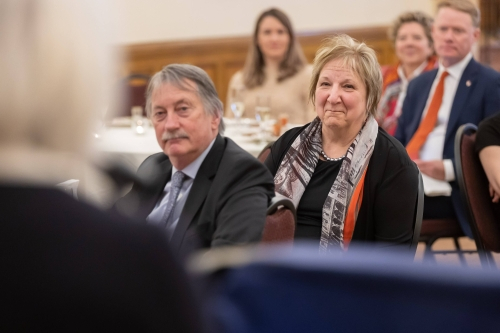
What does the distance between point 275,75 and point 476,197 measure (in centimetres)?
218

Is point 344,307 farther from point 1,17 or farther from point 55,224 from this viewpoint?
point 1,17

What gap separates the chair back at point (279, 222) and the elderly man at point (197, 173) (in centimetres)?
3

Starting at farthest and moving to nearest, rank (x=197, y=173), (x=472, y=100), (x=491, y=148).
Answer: (x=472, y=100) < (x=491, y=148) < (x=197, y=173)

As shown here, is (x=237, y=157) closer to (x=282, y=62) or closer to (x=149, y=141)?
(x=149, y=141)

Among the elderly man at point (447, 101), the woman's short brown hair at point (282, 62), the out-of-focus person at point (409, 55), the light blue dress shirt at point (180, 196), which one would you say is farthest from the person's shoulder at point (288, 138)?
the woman's short brown hair at point (282, 62)

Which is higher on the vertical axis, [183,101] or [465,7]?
[465,7]

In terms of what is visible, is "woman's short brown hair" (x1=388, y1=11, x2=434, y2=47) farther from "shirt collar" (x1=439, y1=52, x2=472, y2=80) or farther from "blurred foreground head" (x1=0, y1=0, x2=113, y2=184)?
"blurred foreground head" (x1=0, y1=0, x2=113, y2=184)

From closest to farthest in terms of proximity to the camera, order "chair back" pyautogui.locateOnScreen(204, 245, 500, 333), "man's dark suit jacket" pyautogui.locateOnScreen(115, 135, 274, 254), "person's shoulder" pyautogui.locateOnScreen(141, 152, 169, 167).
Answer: "chair back" pyautogui.locateOnScreen(204, 245, 500, 333), "man's dark suit jacket" pyautogui.locateOnScreen(115, 135, 274, 254), "person's shoulder" pyautogui.locateOnScreen(141, 152, 169, 167)

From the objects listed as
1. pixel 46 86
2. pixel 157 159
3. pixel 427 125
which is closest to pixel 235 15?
pixel 427 125

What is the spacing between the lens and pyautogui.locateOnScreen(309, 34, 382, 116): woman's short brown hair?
2479 mm

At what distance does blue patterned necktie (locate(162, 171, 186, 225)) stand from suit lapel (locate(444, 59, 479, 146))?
196 centimetres

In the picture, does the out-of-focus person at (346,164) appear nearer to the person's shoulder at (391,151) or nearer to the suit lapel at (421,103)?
the person's shoulder at (391,151)

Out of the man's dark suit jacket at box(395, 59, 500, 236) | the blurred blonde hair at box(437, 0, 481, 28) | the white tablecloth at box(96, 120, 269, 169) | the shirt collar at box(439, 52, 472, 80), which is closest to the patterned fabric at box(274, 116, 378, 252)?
the white tablecloth at box(96, 120, 269, 169)

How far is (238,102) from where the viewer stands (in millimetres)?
4598
